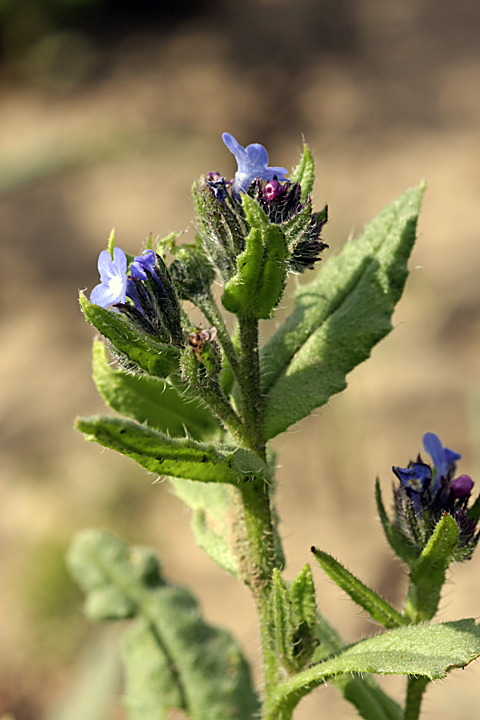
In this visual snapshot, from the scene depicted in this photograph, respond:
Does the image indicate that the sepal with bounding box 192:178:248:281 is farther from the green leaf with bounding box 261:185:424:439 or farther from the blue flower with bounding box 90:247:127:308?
the green leaf with bounding box 261:185:424:439

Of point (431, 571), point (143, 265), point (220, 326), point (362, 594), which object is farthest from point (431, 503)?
point (143, 265)

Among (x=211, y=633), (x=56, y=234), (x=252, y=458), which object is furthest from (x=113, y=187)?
(x=252, y=458)

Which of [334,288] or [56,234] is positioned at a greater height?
[56,234]

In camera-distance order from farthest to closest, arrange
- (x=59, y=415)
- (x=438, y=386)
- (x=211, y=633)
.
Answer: (x=59, y=415) → (x=438, y=386) → (x=211, y=633)

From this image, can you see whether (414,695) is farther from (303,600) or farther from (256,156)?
(256,156)

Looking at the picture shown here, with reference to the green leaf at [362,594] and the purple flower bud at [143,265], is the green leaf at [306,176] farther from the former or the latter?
the green leaf at [362,594]

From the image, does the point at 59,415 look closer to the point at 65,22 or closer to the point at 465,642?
the point at 465,642

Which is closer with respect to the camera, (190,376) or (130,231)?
(190,376)
